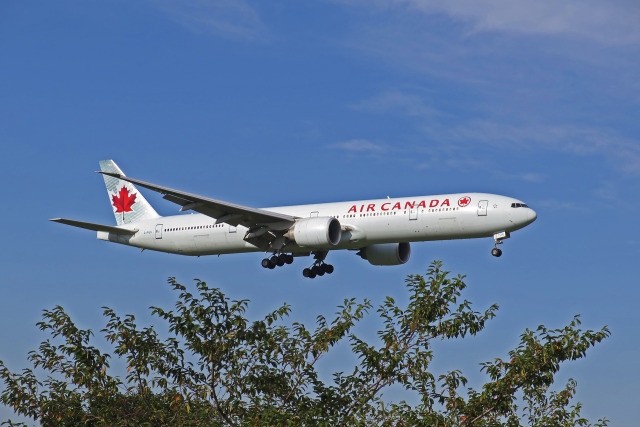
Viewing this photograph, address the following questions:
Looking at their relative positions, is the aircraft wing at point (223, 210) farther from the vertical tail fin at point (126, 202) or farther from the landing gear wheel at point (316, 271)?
the vertical tail fin at point (126, 202)

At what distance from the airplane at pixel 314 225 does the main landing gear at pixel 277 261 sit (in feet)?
0.16

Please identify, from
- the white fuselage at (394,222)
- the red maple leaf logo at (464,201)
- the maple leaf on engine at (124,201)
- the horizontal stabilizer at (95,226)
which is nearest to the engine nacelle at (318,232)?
the white fuselage at (394,222)

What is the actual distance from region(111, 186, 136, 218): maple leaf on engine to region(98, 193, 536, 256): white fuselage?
17.8 ft

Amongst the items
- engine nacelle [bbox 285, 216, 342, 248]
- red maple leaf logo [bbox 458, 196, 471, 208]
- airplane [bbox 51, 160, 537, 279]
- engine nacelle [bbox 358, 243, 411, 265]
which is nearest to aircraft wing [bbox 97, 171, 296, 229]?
airplane [bbox 51, 160, 537, 279]

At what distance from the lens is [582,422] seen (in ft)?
69.3

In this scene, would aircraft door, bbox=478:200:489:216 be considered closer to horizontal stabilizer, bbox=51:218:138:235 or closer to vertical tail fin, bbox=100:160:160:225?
vertical tail fin, bbox=100:160:160:225

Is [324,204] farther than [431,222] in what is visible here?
Yes

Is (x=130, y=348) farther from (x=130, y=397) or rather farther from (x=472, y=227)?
(x=472, y=227)

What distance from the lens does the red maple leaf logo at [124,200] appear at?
50.7 meters

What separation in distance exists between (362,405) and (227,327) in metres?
3.88

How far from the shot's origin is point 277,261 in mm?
43562

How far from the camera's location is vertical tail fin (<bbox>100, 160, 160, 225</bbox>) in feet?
164

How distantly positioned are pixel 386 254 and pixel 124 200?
52.3ft

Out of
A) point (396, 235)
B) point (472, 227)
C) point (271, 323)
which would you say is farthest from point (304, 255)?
point (271, 323)
